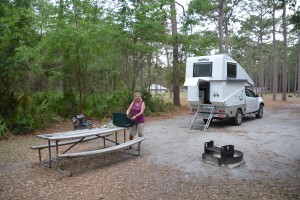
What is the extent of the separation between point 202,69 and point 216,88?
1.13 m

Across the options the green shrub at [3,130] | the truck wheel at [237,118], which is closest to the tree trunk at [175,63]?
the truck wheel at [237,118]

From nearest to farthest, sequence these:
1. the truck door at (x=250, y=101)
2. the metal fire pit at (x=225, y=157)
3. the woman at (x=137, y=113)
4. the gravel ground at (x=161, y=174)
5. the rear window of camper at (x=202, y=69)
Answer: the gravel ground at (x=161, y=174) < the metal fire pit at (x=225, y=157) < the woman at (x=137, y=113) < the rear window of camper at (x=202, y=69) < the truck door at (x=250, y=101)

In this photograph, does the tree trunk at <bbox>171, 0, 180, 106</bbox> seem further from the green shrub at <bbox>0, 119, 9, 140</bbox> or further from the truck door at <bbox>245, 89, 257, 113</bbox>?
the green shrub at <bbox>0, 119, 9, 140</bbox>

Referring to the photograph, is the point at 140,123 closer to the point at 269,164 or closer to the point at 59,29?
the point at 269,164

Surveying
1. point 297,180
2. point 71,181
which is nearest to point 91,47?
point 71,181

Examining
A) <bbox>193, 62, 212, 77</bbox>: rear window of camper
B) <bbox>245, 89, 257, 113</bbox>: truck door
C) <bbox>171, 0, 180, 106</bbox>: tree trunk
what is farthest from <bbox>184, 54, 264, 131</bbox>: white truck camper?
<bbox>171, 0, 180, 106</bbox>: tree trunk

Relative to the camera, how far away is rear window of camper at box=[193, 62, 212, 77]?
11.4 m

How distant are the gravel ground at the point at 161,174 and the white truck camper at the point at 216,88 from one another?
2.81 meters

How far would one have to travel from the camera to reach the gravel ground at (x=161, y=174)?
15.0ft

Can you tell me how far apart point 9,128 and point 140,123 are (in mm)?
5434

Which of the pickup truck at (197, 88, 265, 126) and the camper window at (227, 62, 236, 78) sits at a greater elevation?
the camper window at (227, 62, 236, 78)

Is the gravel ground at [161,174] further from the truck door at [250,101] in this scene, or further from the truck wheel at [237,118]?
the truck door at [250,101]

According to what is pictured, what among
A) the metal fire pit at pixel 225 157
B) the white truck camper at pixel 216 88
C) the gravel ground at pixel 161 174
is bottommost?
the gravel ground at pixel 161 174

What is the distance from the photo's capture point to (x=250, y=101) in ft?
43.5
